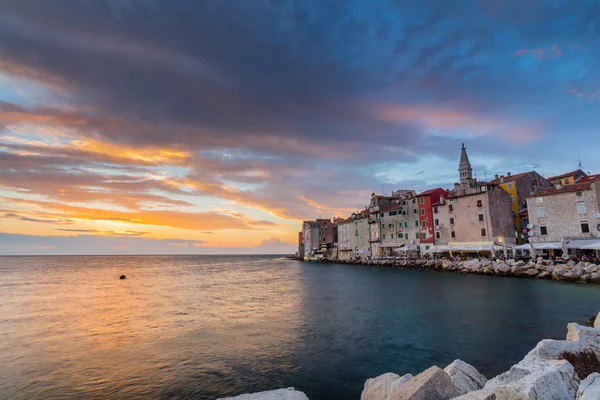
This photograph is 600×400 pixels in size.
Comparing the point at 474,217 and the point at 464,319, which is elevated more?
the point at 474,217

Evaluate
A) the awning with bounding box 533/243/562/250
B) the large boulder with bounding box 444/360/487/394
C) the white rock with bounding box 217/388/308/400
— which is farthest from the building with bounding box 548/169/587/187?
the white rock with bounding box 217/388/308/400

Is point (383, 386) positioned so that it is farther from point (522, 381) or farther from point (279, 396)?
point (522, 381)

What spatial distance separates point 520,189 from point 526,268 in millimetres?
24773

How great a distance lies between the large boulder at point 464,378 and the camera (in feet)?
24.0

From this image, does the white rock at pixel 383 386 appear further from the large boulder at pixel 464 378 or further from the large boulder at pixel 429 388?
the large boulder at pixel 464 378

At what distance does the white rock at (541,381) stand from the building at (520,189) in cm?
6159

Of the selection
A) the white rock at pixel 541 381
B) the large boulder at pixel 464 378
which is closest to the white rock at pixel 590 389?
the white rock at pixel 541 381

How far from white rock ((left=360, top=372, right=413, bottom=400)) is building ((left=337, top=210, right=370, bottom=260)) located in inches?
3309

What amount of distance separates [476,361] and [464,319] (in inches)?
326

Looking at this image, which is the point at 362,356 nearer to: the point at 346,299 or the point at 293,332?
the point at 293,332

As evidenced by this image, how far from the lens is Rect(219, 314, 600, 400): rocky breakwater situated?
484 centimetres

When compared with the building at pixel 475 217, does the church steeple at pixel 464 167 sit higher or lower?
higher

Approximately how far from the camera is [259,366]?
12766mm

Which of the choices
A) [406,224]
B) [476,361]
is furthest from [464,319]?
[406,224]
